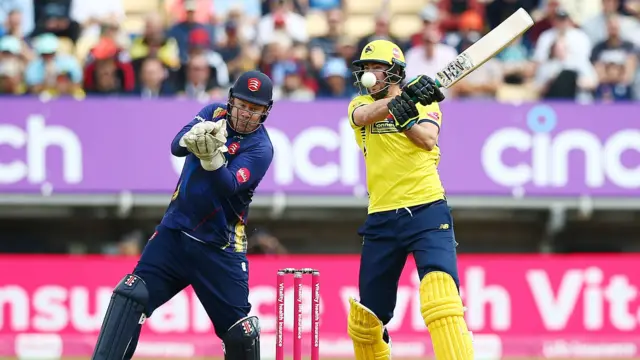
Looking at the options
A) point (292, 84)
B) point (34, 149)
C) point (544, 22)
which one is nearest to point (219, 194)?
point (34, 149)

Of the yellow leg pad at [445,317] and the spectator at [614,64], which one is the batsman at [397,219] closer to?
the yellow leg pad at [445,317]

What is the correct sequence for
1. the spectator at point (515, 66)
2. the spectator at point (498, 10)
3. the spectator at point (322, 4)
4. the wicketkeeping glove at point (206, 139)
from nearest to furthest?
the wicketkeeping glove at point (206, 139), the spectator at point (515, 66), the spectator at point (498, 10), the spectator at point (322, 4)

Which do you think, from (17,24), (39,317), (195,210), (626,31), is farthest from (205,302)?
(626,31)

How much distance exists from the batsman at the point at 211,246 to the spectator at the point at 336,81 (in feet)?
19.6

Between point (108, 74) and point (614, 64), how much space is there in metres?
5.33

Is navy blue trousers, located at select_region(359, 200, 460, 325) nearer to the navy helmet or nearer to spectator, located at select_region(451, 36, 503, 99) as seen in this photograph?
the navy helmet

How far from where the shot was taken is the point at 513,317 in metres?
12.0

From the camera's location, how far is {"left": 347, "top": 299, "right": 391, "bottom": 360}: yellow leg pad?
761 cm

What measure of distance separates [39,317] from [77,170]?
152cm

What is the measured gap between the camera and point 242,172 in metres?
7.02

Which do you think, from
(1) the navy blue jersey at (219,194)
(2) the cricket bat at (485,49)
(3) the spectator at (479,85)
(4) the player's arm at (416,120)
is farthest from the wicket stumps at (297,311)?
(3) the spectator at (479,85)

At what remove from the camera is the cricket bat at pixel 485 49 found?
6980 millimetres

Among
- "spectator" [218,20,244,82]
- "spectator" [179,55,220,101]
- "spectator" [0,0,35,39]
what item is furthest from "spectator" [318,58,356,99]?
"spectator" [0,0,35,39]

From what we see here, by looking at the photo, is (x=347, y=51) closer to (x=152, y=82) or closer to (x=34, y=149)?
(x=152, y=82)
